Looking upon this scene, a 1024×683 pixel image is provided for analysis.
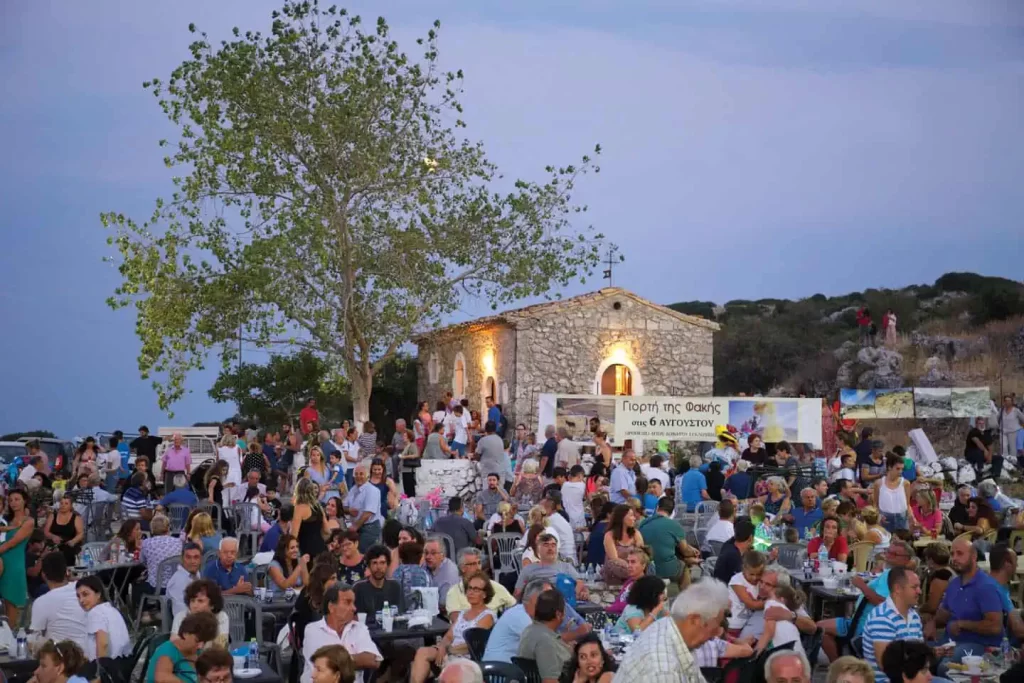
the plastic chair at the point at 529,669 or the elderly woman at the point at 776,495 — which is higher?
the elderly woman at the point at 776,495

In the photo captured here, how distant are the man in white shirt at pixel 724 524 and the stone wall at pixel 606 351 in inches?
546

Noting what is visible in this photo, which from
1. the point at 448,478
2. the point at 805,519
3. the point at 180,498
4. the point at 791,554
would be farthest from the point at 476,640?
the point at 448,478

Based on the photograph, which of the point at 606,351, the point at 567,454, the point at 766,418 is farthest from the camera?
the point at 606,351

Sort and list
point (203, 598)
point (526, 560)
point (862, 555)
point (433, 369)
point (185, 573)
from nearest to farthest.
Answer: point (203, 598)
point (185, 573)
point (526, 560)
point (862, 555)
point (433, 369)

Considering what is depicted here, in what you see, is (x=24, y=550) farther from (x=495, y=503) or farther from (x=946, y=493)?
(x=946, y=493)

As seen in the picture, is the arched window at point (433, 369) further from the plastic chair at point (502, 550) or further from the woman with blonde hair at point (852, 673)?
the woman with blonde hair at point (852, 673)

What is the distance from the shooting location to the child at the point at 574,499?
15734 millimetres

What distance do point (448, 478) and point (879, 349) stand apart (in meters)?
26.4

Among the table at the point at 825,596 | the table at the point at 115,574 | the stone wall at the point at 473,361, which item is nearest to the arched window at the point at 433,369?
the stone wall at the point at 473,361

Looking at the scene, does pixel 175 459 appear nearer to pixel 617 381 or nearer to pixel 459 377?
pixel 617 381

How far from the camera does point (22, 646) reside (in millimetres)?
8445

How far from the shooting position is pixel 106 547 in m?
12.8

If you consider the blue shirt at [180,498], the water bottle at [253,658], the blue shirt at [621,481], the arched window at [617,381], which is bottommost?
the water bottle at [253,658]

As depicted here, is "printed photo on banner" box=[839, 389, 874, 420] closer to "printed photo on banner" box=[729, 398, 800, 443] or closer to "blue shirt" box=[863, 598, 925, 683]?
"printed photo on banner" box=[729, 398, 800, 443]
